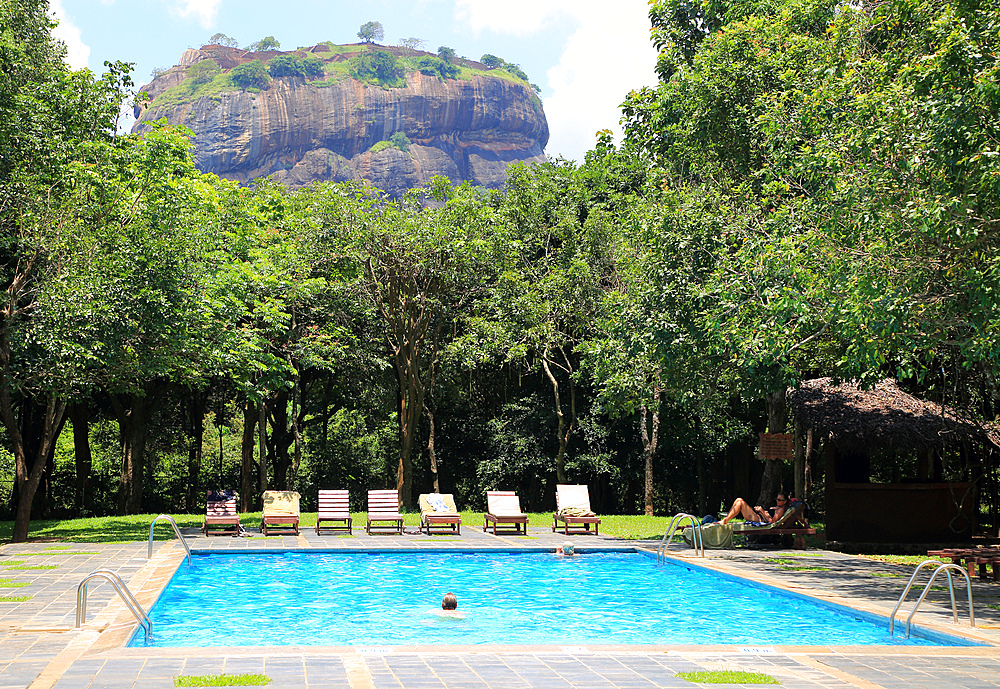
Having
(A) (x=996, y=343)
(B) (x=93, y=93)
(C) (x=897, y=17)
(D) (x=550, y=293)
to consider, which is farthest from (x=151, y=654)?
(D) (x=550, y=293)

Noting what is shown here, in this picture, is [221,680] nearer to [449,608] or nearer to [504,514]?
[449,608]

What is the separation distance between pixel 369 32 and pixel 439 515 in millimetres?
169357

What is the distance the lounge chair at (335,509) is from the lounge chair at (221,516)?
1732 millimetres

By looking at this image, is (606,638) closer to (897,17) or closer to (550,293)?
(897,17)

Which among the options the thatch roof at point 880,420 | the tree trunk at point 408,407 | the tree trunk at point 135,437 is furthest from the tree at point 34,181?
the thatch roof at point 880,420

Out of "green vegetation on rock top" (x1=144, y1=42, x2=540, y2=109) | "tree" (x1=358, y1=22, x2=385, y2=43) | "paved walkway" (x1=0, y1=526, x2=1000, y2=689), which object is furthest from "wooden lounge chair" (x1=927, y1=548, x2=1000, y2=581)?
"tree" (x1=358, y1=22, x2=385, y2=43)

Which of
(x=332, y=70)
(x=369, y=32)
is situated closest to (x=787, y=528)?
(x=332, y=70)

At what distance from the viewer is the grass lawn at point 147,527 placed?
18022 mm

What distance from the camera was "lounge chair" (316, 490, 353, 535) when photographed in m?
18.7

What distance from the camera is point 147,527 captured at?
20812 millimetres

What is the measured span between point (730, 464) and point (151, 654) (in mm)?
24406

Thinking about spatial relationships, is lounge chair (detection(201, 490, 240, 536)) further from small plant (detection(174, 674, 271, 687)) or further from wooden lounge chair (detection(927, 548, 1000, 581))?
wooden lounge chair (detection(927, 548, 1000, 581))

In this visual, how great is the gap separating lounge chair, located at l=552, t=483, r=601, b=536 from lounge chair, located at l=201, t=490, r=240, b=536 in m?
6.66

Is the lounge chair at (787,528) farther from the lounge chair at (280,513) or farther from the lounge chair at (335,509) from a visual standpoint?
the lounge chair at (280,513)
